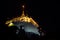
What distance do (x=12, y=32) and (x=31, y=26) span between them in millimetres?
2382

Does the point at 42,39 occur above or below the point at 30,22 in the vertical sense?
below

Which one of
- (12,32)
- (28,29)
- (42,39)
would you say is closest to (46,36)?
(42,39)

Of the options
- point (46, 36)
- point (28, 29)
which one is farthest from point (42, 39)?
point (28, 29)

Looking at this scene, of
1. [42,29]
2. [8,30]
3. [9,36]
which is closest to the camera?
[9,36]

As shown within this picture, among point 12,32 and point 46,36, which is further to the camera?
point 46,36

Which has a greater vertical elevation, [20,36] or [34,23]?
[34,23]

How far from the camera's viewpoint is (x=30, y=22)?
41.6ft

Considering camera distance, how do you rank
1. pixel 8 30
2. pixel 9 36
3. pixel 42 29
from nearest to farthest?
1. pixel 9 36
2. pixel 8 30
3. pixel 42 29

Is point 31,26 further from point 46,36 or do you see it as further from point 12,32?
point 12,32

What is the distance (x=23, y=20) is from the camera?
41.3ft

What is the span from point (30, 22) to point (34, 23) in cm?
31

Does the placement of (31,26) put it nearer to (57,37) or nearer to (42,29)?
(42,29)

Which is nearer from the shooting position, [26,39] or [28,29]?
[26,39]

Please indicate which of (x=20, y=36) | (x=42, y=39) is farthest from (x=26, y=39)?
(x=42, y=39)
